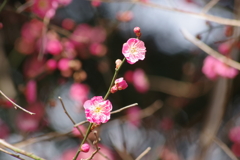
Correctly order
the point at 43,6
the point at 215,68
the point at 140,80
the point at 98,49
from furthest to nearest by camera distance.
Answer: the point at 140,80 < the point at 98,49 < the point at 215,68 < the point at 43,6

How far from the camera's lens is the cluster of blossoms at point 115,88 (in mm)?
570

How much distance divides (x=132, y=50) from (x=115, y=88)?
81 mm

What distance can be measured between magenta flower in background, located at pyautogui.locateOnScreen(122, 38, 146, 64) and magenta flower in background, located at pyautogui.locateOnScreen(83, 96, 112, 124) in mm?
95

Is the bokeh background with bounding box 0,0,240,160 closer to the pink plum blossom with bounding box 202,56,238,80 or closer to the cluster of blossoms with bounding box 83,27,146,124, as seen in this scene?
the pink plum blossom with bounding box 202,56,238,80

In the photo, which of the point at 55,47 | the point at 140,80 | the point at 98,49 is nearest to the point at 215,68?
the point at 140,80

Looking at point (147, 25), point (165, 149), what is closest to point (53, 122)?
point (165, 149)

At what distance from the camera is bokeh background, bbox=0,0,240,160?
5.02 ft

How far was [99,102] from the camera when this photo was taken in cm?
59

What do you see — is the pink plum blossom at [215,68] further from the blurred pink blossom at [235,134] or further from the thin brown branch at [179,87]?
the blurred pink blossom at [235,134]

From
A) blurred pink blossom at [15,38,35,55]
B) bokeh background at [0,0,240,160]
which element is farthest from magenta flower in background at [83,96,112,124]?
blurred pink blossom at [15,38,35,55]

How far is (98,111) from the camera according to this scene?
0.57 metres

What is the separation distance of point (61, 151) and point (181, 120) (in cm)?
95

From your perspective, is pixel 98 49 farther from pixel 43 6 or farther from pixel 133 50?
pixel 133 50

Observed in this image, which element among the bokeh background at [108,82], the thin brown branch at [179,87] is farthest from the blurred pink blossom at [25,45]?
the thin brown branch at [179,87]
